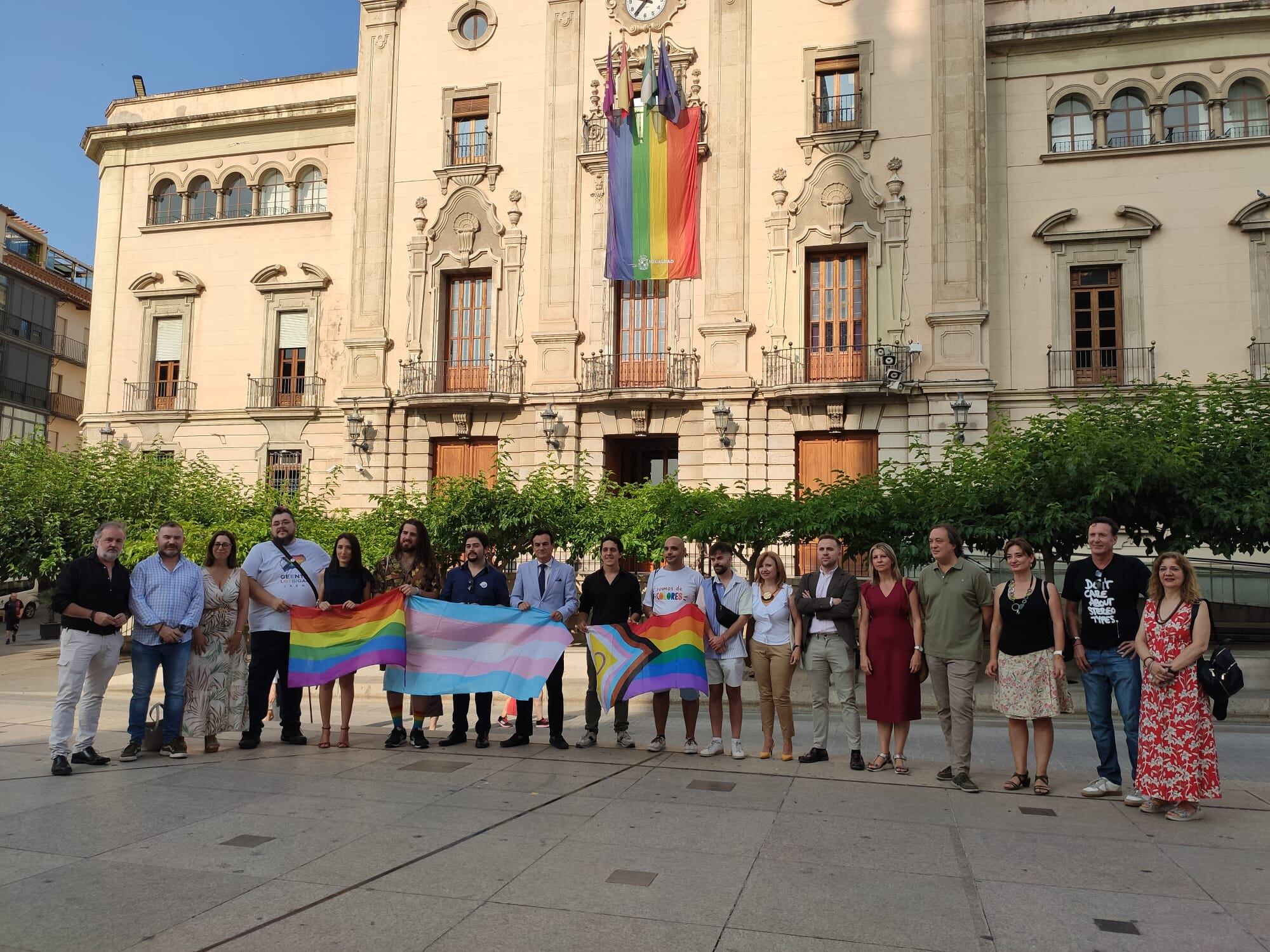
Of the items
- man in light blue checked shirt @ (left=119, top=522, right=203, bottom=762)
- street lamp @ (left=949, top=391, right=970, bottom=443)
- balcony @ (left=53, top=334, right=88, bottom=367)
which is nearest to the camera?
man in light blue checked shirt @ (left=119, top=522, right=203, bottom=762)

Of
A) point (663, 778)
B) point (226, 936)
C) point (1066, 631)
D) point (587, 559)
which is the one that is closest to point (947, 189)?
point (587, 559)

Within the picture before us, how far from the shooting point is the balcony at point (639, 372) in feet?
77.7

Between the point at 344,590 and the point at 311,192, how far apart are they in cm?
2275

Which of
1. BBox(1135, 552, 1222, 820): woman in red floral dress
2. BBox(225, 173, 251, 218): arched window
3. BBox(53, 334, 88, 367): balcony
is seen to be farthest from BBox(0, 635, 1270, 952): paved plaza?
BBox(53, 334, 88, 367): balcony

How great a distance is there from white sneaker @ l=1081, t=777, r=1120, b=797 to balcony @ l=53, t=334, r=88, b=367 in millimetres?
46899

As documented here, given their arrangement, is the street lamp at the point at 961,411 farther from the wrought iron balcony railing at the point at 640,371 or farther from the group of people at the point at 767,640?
the group of people at the point at 767,640

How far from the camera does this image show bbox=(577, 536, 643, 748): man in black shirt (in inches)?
345

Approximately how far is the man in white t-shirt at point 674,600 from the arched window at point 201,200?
2593cm

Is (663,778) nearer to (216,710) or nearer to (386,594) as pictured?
(386,594)

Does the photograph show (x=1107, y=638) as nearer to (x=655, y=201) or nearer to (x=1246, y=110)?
(x=655, y=201)

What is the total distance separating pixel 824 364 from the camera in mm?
23359

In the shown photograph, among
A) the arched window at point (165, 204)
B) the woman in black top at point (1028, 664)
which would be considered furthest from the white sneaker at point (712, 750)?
the arched window at point (165, 204)

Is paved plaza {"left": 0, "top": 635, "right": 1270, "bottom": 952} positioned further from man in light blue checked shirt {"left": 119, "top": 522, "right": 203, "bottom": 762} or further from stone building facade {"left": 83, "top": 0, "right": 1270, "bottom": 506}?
stone building facade {"left": 83, "top": 0, "right": 1270, "bottom": 506}

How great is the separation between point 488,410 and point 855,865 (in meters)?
20.9
